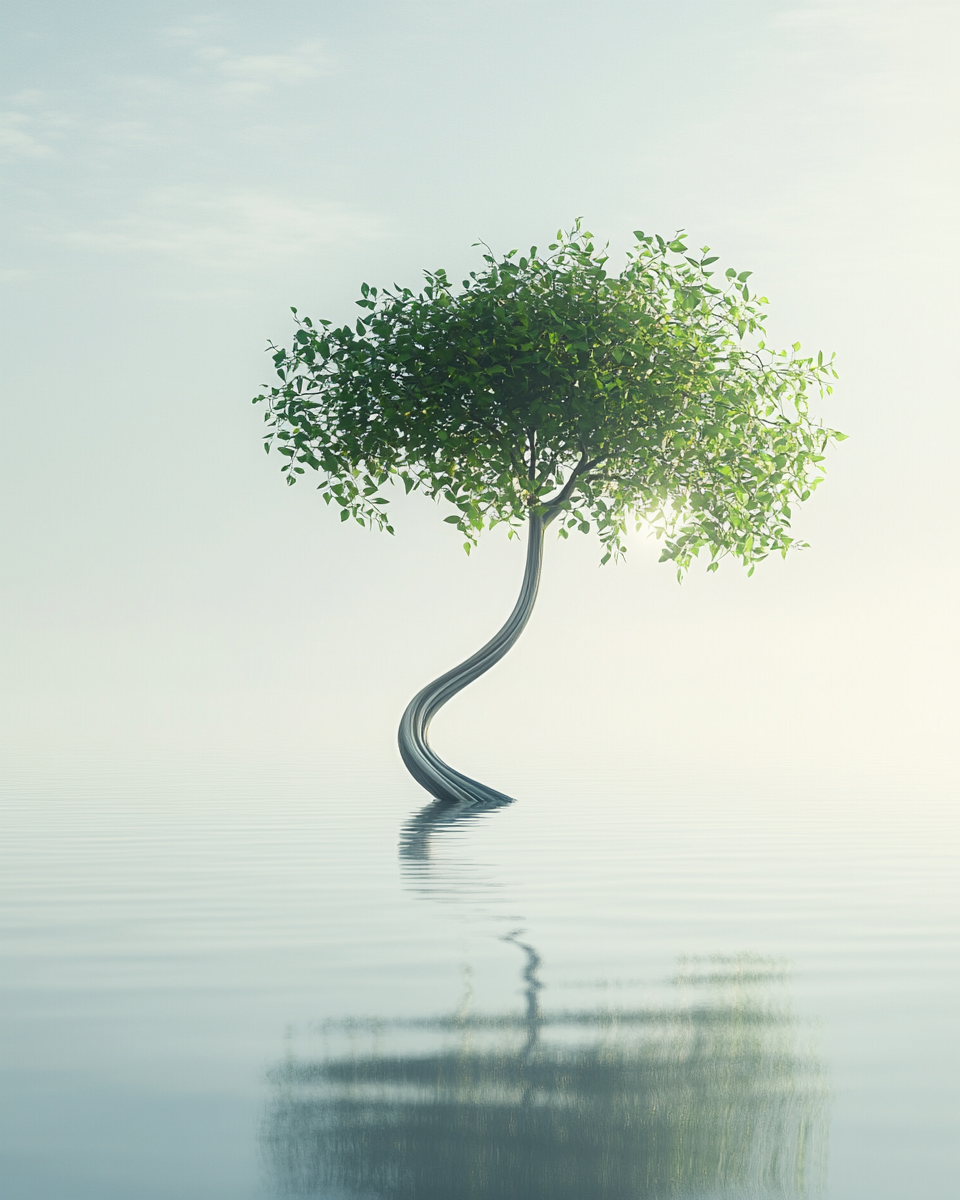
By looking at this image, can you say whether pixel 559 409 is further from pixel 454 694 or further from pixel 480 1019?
pixel 480 1019

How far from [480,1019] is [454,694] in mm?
15778

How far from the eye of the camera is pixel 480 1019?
25.5ft

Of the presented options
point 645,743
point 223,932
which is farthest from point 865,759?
point 223,932

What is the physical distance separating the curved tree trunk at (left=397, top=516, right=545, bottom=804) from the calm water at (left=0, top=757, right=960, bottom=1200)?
6.07m

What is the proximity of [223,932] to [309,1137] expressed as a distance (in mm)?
5293

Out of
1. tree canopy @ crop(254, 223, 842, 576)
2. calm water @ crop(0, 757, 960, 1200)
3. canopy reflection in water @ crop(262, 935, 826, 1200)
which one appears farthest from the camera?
tree canopy @ crop(254, 223, 842, 576)

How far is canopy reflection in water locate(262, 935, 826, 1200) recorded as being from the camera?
5.33 m

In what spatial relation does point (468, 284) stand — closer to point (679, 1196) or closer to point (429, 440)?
point (429, 440)

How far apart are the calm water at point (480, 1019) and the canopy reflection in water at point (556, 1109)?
2cm

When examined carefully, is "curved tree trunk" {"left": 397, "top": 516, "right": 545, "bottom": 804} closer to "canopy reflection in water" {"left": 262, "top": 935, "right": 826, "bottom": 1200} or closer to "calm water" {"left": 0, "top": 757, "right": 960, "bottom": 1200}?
"calm water" {"left": 0, "top": 757, "right": 960, "bottom": 1200}

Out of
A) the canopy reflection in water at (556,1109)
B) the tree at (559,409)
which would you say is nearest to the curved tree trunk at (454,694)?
the tree at (559,409)

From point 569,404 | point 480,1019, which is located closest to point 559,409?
point 569,404

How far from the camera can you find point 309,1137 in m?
5.76

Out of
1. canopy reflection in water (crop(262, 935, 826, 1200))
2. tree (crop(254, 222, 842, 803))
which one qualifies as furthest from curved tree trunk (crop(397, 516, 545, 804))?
canopy reflection in water (crop(262, 935, 826, 1200))
